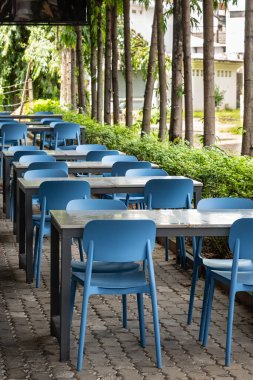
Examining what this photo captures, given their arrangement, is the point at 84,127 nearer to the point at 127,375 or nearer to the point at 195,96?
the point at 127,375

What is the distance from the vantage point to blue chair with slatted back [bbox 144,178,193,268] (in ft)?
30.0

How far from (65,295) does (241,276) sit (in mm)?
1173

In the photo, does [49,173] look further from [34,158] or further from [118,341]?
[118,341]

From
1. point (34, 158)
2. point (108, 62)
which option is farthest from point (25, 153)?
point (108, 62)

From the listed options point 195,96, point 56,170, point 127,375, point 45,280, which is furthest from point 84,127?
point 195,96

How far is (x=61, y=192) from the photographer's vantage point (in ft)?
29.0

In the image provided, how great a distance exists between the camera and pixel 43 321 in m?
7.40

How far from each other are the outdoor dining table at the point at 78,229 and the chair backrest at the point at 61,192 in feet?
5.44

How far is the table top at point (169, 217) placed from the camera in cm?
659

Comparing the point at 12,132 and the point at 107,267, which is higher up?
the point at 107,267

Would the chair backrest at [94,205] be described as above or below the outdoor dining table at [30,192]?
above

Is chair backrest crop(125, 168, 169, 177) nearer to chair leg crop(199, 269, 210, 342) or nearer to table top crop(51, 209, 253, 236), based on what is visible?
table top crop(51, 209, 253, 236)

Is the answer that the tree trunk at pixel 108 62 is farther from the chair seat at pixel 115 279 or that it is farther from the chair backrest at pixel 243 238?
the chair backrest at pixel 243 238

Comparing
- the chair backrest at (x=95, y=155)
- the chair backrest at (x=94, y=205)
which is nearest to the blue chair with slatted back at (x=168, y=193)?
the chair backrest at (x=94, y=205)
